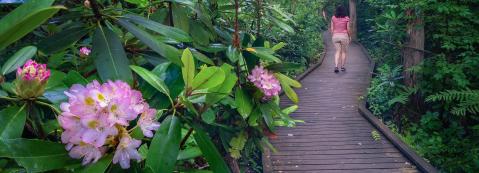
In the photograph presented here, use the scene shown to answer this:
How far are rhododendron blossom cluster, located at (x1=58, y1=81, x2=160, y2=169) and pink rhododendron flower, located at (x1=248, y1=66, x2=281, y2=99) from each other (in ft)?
3.50

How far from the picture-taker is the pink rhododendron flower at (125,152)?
81 cm

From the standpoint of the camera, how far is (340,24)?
9.47 meters

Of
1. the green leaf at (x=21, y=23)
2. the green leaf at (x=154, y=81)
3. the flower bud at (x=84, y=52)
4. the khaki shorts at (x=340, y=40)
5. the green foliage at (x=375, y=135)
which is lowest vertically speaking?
the green foliage at (x=375, y=135)

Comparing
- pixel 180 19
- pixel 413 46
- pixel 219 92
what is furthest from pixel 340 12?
pixel 219 92

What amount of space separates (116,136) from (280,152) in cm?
480

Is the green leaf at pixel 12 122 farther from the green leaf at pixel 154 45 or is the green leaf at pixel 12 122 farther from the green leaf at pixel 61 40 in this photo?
the green leaf at pixel 154 45

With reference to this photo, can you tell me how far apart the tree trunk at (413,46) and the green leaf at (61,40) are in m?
Result: 6.14

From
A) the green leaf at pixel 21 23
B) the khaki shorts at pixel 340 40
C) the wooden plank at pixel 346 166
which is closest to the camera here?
the green leaf at pixel 21 23

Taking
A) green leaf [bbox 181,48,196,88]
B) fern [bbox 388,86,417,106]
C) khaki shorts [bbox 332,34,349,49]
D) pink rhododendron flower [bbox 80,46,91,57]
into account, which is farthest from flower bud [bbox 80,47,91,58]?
khaki shorts [bbox 332,34,349,49]

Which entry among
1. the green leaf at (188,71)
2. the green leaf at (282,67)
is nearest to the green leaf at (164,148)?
the green leaf at (188,71)

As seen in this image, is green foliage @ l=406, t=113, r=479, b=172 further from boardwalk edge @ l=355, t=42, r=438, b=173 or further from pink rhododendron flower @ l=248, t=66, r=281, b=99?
pink rhododendron flower @ l=248, t=66, r=281, b=99

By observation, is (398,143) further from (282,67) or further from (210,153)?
(210,153)

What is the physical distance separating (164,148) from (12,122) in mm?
324

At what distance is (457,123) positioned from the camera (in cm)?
599
